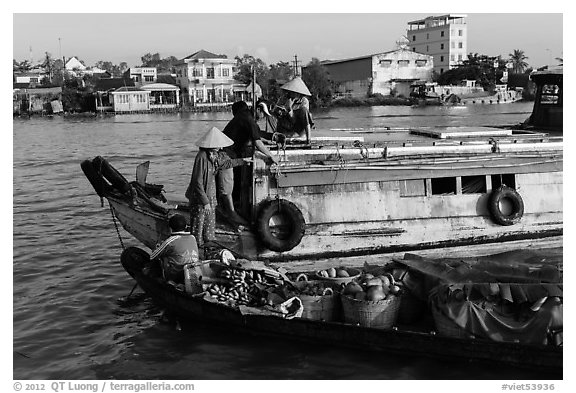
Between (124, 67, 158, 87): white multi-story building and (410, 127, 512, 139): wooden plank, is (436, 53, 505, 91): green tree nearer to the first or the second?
(124, 67, 158, 87): white multi-story building

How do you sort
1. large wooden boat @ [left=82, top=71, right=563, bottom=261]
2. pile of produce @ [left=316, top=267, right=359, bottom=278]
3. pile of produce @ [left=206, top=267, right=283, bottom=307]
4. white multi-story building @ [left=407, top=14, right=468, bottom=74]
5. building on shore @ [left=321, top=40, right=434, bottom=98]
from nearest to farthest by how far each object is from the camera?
pile of produce @ [left=206, top=267, right=283, bottom=307] → pile of produce @ [left=316, top=267, right=359, bottom=278] → large wooden boat @ [left=82, top=71, right=563, bottom=261] → building on shore @ [left=321, top=40, right=434, bottom=98] → white multi-story building @ [left=407, top=14, right=468, bottom=74]

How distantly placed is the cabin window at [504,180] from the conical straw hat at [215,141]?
4.07 metres

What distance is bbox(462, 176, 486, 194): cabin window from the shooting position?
9.95 m

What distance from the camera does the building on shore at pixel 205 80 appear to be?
2758 inches

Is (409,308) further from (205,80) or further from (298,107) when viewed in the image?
(205,80)

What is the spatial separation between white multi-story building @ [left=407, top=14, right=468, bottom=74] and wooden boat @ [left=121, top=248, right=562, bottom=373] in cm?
7360

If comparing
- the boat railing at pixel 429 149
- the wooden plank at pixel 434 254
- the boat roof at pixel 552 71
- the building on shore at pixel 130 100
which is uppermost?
the building on shore at pixel 130 100

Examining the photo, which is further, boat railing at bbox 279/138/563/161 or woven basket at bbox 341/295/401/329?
boat railing at bbox 279/138/563/161

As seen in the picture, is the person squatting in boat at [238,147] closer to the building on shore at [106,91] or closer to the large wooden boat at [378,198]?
the large wooden boat at [378,198]

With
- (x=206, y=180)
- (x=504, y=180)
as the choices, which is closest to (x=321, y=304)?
(x=206, y=180)

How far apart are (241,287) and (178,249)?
94 cm

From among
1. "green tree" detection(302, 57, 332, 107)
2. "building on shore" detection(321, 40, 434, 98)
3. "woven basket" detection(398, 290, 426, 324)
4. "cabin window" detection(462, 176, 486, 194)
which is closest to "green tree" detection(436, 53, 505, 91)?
"building on shore" detection(321, 40, 434, 98)

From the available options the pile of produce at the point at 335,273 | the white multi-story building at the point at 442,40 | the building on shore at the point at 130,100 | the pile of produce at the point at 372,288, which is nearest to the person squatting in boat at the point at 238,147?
the pile of produce at the point at 335,273

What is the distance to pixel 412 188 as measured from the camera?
31.5 ft
